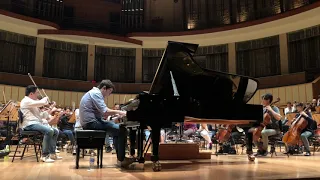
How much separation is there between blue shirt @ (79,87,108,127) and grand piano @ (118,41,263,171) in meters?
0.37

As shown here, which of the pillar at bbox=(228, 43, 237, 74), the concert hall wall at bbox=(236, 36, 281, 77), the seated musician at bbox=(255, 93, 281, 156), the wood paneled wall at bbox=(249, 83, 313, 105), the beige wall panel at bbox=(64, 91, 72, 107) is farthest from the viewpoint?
the pillar at bbox=(228, 43, 237, 74)

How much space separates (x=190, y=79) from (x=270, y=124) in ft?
8.68

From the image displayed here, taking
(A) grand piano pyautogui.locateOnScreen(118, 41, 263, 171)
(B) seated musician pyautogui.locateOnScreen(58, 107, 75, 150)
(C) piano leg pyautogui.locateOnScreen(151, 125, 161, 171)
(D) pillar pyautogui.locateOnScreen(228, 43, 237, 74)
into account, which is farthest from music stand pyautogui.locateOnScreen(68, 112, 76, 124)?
(D) pillar pyautogui.locateOnScreen(228, 43, 237, 74)

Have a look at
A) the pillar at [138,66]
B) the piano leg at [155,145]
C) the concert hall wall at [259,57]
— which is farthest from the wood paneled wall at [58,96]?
the piano leg at [155,145]

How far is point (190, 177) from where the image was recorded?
135 inches

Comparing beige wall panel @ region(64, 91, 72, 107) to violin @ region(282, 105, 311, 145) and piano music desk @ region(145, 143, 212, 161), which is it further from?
violin @ region(282, 105, 311, 145)

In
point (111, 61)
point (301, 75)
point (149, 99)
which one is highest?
point (111, 61)

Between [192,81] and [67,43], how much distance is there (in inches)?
442

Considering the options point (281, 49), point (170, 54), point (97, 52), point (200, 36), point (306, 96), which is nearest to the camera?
point (170, 54)

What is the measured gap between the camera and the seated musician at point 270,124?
231 inches

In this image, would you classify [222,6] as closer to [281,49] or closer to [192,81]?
[281,49]

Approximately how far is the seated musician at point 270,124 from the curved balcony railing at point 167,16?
759 cm

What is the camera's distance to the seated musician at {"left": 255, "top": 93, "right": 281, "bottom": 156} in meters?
5.87

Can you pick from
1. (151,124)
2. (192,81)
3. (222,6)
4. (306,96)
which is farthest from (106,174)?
(222,6)
